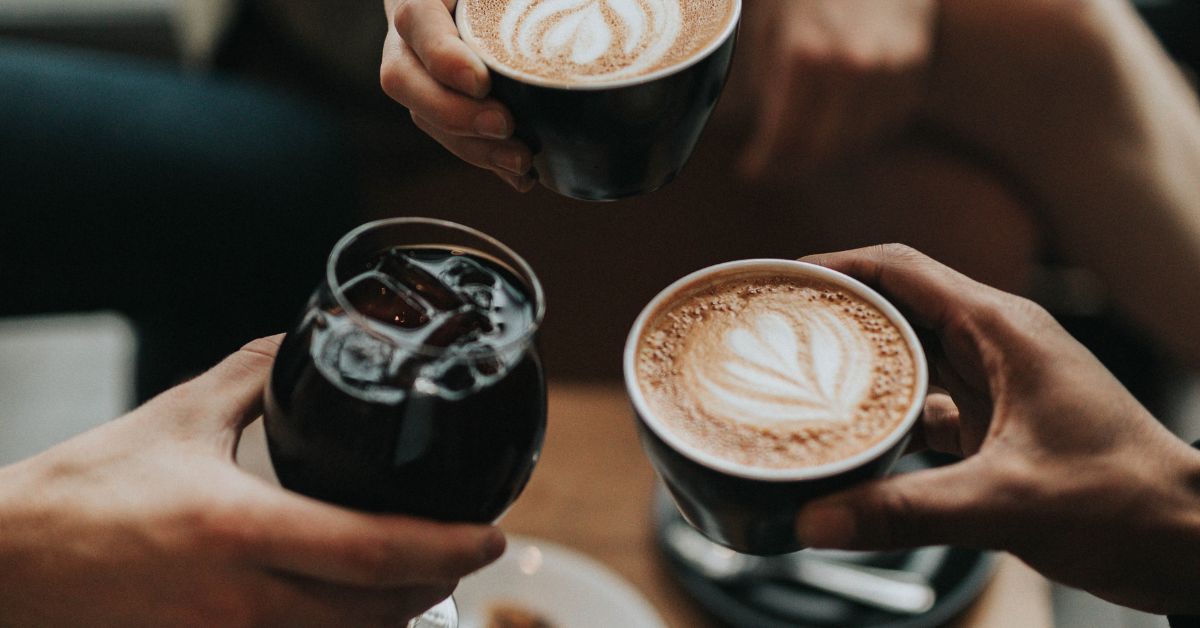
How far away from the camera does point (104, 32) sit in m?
1.26

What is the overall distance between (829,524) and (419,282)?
0.18 meters

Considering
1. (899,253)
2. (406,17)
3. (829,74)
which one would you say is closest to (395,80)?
(406,17)

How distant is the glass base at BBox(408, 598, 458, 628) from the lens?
0.54m

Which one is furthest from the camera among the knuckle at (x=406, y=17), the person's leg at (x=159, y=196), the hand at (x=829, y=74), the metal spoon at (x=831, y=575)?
the person's leg at (x=159, y=196)

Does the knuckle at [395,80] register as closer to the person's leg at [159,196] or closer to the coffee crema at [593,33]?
the coffee crema at [593,33]

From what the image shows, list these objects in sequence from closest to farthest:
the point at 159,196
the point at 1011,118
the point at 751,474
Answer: the point at 751,474 < the point at 1011,118 < the point at 159,196

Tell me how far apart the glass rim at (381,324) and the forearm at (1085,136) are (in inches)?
17.8

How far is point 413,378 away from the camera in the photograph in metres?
0.40

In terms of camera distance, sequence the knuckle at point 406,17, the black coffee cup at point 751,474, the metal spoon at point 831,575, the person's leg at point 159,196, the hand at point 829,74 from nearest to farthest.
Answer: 1. the black coffee cup at point 751,474
2. the knuckle at point 406,17
3. the hand at point 829,74
4. the metal spoon at point 831,575
5. the person's leg at point 159,196

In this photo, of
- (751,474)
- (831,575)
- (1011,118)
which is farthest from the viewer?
(831,575)

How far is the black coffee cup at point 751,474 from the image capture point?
398 mm

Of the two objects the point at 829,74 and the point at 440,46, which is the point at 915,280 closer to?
the point at 440,46

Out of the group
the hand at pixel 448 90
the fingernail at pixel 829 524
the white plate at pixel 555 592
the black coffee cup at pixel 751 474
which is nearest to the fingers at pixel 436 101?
the hand at pixel 448 90

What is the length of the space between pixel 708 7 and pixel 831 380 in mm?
186
